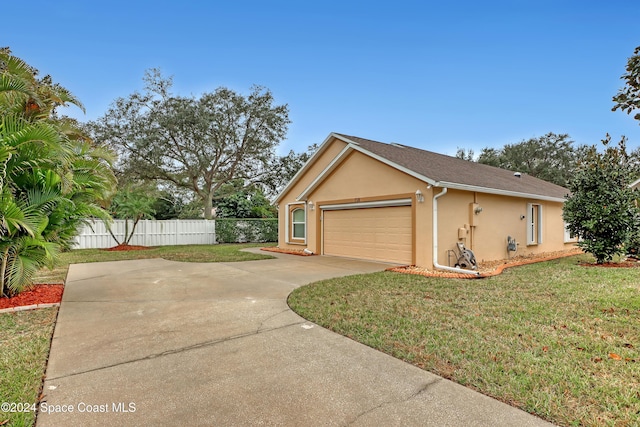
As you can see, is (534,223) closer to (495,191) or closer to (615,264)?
(615,264)

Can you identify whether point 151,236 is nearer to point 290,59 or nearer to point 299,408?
point 290,59

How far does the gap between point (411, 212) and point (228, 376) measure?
7731mm

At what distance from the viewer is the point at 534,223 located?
12766 millimetres

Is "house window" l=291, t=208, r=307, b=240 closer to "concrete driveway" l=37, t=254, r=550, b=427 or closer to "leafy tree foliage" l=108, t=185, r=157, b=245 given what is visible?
"leafy tree foliage" l=108, t=185, r=157, b=245

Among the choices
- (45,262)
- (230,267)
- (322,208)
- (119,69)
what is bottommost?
(230,267)

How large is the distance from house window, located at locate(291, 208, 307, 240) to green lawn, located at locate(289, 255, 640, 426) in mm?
7530

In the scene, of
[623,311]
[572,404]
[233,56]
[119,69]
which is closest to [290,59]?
[233,56]

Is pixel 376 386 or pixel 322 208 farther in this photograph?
pixel 322 208

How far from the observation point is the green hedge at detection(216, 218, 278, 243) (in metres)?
19.4

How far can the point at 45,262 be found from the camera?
593 centimetres

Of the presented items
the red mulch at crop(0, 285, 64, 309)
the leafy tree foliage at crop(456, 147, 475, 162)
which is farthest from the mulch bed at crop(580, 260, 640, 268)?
the leafy tree foliage at crop(456, 147, 475, 162)

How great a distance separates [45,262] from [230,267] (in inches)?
172

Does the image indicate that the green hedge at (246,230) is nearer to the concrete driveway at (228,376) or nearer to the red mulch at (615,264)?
the concrete driveway at (228,376)

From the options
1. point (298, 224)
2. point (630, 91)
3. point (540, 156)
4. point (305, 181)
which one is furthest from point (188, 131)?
point (540, 156)
